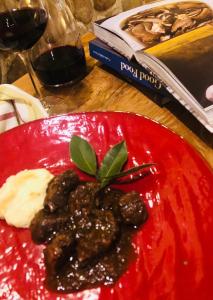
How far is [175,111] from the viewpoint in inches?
33.8

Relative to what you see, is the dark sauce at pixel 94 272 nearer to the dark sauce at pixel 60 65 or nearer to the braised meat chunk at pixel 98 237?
the braised meat chunk at pixel 98 237

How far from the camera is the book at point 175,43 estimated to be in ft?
2.47

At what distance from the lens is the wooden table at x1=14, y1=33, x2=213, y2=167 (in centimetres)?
80

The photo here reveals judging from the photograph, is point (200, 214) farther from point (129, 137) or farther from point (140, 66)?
point (140, 66)

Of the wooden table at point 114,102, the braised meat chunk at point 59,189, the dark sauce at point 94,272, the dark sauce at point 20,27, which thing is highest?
the dark sauce at point 20,27

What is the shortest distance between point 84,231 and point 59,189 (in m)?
0.08

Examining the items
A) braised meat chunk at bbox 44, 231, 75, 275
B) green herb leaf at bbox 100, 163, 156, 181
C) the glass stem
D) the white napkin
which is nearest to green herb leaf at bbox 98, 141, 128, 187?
green herb leaf at bbox 100, 163, 156, 181

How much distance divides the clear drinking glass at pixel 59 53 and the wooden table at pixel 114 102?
32mm

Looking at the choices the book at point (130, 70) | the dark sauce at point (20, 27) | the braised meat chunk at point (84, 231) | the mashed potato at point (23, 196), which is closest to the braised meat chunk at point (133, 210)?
the braised meat chunk at point (84, 231)

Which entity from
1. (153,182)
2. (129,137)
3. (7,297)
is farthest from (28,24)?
(7,297)

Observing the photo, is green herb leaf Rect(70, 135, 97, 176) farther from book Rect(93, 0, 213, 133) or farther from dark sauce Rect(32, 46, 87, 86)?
dark sauce Rect(32, 46, 87, 86)

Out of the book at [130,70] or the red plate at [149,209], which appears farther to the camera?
the book at [130,70]

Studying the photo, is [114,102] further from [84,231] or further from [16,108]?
[84,231]

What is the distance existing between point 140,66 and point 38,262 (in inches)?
19.5
